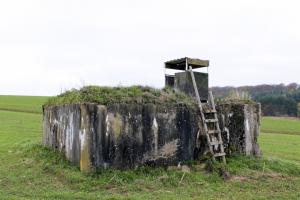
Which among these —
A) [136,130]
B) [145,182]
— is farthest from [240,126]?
[145,182]

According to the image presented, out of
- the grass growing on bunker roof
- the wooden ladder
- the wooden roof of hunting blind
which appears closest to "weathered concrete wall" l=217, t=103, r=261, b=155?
the wooden ladder

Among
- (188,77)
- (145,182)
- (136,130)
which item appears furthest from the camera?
(188,77)

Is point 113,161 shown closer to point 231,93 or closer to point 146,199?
point 146,199

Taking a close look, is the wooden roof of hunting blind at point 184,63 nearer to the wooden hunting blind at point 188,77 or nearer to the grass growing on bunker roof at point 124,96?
the wooden hunting blind at point 188,77

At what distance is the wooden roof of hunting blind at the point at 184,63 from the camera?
1553cm

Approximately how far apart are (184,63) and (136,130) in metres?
3.72

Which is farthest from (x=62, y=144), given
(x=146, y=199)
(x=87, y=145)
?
(x=146, y=199)

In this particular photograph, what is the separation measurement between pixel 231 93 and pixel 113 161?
6.22 m

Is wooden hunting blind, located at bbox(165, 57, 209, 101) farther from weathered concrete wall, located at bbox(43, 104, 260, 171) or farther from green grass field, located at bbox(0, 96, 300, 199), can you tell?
green grass field, located at bbox(0, 96, 300, 199)

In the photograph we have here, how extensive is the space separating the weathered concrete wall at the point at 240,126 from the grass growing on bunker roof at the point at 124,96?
149 centimetres

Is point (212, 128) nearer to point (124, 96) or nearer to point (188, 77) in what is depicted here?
point (188, 77)

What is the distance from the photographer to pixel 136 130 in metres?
13.3

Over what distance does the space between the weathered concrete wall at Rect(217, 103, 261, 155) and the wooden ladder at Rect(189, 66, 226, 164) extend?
56 centimetres

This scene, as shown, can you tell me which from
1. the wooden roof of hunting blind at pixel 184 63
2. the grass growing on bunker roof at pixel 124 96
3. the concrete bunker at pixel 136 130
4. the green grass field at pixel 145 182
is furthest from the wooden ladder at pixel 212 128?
the wooden roof of hunting blind at pixel 184 63
